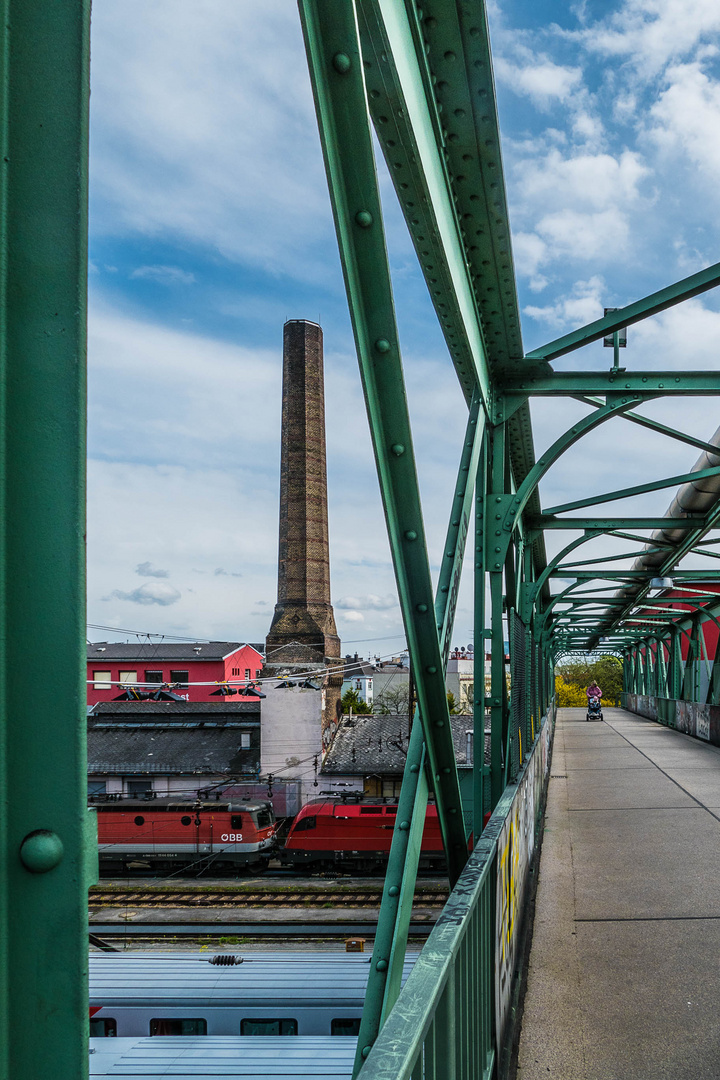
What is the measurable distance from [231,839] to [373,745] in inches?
440

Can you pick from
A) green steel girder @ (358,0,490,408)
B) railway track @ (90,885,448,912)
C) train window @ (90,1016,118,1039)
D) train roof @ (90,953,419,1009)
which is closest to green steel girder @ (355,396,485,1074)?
green steel girder @ (358,0,490,408)

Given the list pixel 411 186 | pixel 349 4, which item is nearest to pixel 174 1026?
pixel 411 186

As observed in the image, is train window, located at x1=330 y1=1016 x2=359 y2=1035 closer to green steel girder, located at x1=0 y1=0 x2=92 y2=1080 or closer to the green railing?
the green railing

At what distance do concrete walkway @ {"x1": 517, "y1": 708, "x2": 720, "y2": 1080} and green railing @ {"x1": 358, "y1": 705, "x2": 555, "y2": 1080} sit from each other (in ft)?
1.23

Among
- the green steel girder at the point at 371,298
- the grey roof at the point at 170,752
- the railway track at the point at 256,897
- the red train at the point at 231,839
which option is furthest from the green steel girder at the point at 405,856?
the grey roof at the point at 170,752

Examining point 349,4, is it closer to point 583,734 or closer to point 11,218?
point 11,218

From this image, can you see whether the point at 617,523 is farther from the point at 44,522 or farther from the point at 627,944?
the point at 44,522

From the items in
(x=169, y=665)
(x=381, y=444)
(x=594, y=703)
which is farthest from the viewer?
(x=169, y=665)

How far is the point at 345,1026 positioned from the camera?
13.3 m

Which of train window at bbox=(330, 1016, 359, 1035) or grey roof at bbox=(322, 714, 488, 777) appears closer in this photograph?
train window at bbox=(330, 1016, 359, 1035)

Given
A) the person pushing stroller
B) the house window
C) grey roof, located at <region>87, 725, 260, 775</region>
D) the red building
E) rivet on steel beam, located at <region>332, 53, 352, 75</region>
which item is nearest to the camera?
rivet on steel beam, located at <region>332, 53, 352, 75</region>

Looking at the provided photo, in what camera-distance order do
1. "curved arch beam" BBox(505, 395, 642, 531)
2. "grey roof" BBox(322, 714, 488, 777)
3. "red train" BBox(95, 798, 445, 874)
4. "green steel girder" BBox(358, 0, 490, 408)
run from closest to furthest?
"green steel girder" BBox(358, 0, 490, 408) < "curved arch beam" BBox(505, 395, 642, 531) < "red train" BBox(95, 798, 445, 874) < "grey roof" BBox(322, 714, 488, 777)

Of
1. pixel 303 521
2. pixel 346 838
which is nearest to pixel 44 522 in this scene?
pixel 346 838

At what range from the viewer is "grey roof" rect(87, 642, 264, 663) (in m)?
63.9
